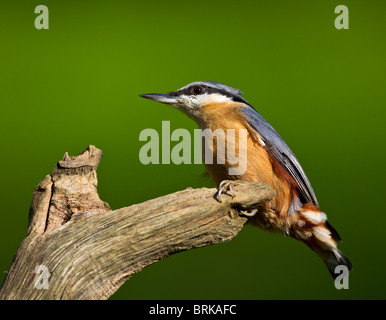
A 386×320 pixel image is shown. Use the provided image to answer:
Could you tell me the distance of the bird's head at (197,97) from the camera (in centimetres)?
299

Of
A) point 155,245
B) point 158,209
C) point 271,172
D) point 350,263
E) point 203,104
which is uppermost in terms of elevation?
point 203,104

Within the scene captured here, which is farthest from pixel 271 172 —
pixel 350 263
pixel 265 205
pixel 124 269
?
pixel 124 269

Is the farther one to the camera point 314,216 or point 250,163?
point 314,216

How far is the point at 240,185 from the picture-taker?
7.86 ft

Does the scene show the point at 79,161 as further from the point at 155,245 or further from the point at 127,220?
the point at 155,245

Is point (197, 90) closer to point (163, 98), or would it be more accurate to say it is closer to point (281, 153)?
point (163, 98)

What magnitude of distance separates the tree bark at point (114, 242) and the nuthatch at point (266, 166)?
0.46 metres

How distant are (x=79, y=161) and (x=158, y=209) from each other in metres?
0.48

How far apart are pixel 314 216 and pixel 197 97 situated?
92cm

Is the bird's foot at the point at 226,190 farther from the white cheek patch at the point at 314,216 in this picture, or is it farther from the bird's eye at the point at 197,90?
the bird's eye at the point at 197,90

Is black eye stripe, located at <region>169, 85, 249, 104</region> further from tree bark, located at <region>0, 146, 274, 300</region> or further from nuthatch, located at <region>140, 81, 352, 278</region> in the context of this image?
tree bark, located at <region>0, 146, 274, 300</region>

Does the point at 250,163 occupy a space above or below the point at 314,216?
above

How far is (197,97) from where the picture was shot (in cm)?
301

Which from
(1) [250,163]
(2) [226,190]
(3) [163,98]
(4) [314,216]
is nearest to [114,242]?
(2) [226,190]
